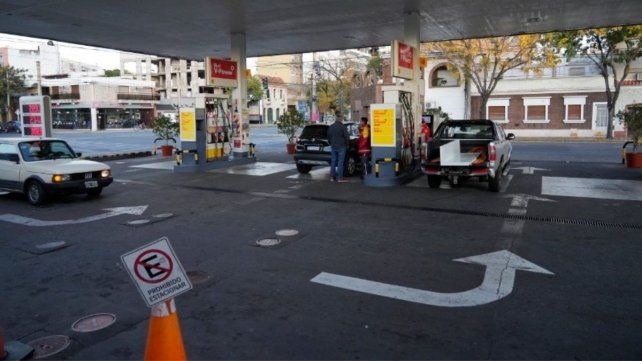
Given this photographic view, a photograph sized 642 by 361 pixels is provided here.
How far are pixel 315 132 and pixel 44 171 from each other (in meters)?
7.73

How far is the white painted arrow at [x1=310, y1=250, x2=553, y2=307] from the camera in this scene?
5.32 meters

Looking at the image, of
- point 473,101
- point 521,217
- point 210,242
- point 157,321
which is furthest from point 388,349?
point 473,101

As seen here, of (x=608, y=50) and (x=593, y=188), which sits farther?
(x=608, y=50)

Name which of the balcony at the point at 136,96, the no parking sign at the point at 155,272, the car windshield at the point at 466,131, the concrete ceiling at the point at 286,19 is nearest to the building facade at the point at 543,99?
the concrete ceiling at the point at 286,19

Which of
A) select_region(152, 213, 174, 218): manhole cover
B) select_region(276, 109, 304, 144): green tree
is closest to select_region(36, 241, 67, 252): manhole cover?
select_region(152, 213, 174, 218): manhole cover

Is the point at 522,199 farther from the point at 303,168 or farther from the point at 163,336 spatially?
the point at 163,336

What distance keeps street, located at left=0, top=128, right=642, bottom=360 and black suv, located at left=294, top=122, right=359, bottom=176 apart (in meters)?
3.68

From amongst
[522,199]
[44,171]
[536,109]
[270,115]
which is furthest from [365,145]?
[270,115]

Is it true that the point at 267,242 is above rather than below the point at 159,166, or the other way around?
below

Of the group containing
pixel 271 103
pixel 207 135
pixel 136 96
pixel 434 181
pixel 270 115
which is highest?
pixel 136 96

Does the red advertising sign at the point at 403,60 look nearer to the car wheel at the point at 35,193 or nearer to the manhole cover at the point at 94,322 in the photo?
the car wheel at the point at 35,193

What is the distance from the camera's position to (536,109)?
129 ft

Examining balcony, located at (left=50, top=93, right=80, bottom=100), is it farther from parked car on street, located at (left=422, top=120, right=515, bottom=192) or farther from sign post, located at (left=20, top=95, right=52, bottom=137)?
parked car on street, located at (left=422, top=120, right=515, bottom=192)

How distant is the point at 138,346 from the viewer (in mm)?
4363
